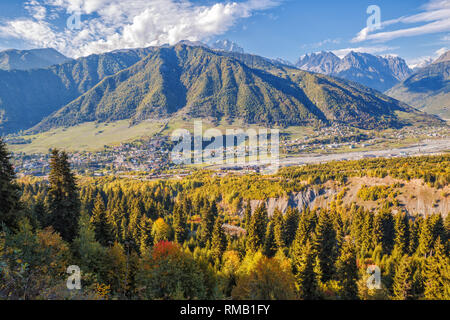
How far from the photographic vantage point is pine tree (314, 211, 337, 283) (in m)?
40.6

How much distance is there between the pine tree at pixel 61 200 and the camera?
33406 millimetres

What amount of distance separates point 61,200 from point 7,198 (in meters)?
6.62

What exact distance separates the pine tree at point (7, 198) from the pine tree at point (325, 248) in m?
43.0

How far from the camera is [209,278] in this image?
40969 millimetres

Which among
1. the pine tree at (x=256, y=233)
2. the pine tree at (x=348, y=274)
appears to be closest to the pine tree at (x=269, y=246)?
the pine tree at (x=256, y=233)

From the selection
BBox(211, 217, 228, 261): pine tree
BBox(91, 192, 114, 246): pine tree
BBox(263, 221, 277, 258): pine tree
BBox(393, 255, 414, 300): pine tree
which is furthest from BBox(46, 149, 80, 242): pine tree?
BBox(393, 255, 414, 300): pine tree

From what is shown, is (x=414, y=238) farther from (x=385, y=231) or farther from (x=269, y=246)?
(x=269, y=246)

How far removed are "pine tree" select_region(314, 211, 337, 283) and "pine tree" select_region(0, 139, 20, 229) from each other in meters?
43.0

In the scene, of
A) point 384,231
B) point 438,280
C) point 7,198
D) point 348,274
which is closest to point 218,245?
point 348,274

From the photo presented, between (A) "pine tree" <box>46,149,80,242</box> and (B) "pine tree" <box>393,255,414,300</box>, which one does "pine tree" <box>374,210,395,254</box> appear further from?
(A) "pine tree" <box>46,149,80,242</box>

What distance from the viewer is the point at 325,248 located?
142ft

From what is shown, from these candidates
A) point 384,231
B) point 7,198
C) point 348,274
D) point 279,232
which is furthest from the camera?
point 279,232

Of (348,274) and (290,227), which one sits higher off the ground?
(348,274)
